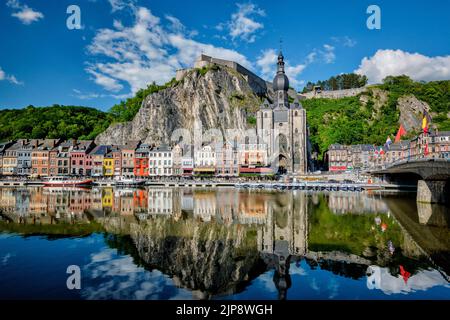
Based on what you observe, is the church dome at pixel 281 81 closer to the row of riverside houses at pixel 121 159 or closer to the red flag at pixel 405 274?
the row of riverside houses at pixel 121 159

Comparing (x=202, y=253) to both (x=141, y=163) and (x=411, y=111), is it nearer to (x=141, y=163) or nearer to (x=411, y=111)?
(x=141, y=163)

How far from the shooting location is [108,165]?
66.7m

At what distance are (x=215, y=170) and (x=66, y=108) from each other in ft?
190

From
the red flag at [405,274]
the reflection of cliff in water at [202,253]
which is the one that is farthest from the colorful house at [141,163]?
the red flag at [405,274]

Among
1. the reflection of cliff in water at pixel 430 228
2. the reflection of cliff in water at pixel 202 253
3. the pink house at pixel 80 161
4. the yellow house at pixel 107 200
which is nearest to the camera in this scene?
the reflection of cliff in water at pixel 202 253

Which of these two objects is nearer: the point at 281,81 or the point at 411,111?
the point at 281,81

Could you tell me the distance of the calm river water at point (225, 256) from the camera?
9.63 m

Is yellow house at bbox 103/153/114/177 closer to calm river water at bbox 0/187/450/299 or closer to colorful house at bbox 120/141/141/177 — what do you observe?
colorful house at bbox 120/141/141/177

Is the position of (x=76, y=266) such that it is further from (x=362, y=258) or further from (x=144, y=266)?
(x=362, y=258)

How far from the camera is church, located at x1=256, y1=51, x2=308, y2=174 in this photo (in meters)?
69.1

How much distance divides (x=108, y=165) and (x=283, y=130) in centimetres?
3878

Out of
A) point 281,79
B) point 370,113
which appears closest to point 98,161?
point 281,79

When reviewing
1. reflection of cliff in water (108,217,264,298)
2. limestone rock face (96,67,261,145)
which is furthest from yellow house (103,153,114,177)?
reflection of cliff in water (108,217,264,298)
